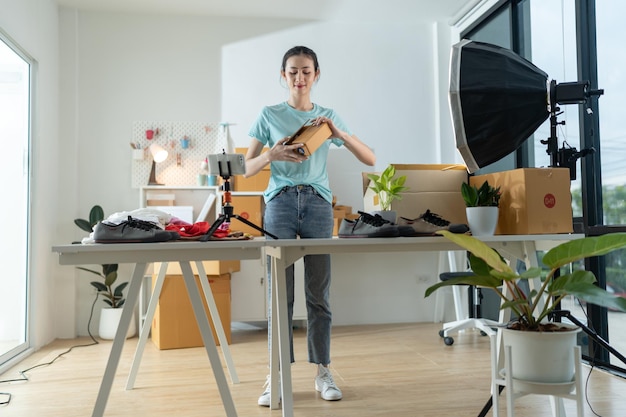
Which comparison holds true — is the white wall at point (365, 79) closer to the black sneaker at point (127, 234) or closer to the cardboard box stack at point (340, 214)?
the cardboard box stack at point (340, 214)

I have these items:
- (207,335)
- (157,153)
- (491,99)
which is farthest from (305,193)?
(157,153)

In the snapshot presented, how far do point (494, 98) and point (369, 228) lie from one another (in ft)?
1.86

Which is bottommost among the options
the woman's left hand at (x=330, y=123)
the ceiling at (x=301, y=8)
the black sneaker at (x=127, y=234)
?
the black sneaker at (x=127, y=234)

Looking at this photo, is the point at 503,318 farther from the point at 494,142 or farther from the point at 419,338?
the point at 419,338

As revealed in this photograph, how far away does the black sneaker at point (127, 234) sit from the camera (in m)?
1.67

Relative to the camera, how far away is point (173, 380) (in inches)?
112

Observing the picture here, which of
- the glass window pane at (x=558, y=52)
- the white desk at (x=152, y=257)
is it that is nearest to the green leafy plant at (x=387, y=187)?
the white desk at (x=152, y=257)

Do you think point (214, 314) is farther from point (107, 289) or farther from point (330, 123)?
point (107, 289)

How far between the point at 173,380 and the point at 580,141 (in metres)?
2.63

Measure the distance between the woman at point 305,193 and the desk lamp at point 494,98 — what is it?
62cm

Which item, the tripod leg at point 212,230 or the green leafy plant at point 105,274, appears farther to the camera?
the green leafy plant at point 105,274

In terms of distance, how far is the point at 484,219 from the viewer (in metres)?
1.91

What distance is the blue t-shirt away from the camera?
2.30m

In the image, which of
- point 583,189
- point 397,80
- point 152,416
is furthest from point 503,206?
point 397,80
